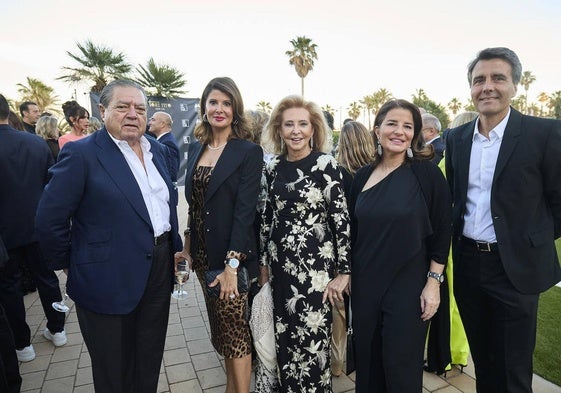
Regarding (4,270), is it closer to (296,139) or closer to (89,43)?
(296,139)

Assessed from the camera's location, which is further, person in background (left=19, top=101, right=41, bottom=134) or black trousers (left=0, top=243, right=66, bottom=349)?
person in background (left=19, top=101, right=41, bottom=134)

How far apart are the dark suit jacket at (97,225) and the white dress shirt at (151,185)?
0.08 metres

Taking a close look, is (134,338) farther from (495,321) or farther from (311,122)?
(495,321)

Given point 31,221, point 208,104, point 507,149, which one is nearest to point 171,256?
point 208,104

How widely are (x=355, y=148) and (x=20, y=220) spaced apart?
3.12 meters

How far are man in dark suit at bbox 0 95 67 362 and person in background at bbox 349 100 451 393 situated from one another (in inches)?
116

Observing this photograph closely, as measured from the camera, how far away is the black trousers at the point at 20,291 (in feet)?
9.89

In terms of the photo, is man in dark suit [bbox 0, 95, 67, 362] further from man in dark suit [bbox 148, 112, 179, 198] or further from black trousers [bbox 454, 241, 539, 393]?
black trousers [bbox 454, 241, 539, 393]

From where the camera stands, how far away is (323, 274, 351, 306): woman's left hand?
7.20 feet

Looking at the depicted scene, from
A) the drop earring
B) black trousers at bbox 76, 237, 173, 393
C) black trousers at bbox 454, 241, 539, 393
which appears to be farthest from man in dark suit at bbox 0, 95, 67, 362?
black trousers at bbox 454, 241, 539, 393

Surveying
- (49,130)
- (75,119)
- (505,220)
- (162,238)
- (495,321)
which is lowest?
(495,321)

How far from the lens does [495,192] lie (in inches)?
78.4

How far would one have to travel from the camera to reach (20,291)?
314 cm

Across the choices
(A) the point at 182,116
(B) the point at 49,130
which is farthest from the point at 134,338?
(A) the point at 182,116
